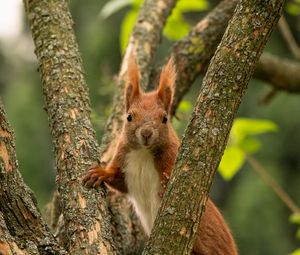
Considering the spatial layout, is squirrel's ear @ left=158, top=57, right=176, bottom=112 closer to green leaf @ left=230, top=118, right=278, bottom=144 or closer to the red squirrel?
the red squirrel

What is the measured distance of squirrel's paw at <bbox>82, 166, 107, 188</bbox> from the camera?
335 cm

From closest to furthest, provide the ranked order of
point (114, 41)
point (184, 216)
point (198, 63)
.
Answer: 1. point (184, 216)
2. point (198, 63)
3. point (114, 41)

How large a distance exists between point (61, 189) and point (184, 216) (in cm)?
67

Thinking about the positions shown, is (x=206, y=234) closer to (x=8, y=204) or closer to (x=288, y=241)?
(x=8, y=204)

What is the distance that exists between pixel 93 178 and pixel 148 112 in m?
0.64

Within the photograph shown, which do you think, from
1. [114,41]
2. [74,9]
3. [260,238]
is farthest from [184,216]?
[74,9]

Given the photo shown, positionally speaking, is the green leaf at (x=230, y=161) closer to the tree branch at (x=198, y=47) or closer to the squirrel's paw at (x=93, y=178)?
the tree branch at (x=198, y=47)

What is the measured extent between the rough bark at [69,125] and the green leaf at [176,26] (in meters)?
1.28

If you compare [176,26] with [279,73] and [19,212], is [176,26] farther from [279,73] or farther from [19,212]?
[19,212]

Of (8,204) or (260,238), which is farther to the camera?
(260,238)

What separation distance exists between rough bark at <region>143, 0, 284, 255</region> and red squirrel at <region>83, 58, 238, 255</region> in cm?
93

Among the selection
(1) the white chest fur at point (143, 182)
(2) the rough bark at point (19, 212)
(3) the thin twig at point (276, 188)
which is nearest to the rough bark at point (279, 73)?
(3) the thin twig at point (276, 188)

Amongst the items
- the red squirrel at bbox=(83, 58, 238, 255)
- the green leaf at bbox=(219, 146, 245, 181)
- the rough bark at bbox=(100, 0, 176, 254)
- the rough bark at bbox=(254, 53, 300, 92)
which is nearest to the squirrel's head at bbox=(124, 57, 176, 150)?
the red squirrel at bbox=(83, 58, 238, 255)

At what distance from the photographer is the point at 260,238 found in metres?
14.5
